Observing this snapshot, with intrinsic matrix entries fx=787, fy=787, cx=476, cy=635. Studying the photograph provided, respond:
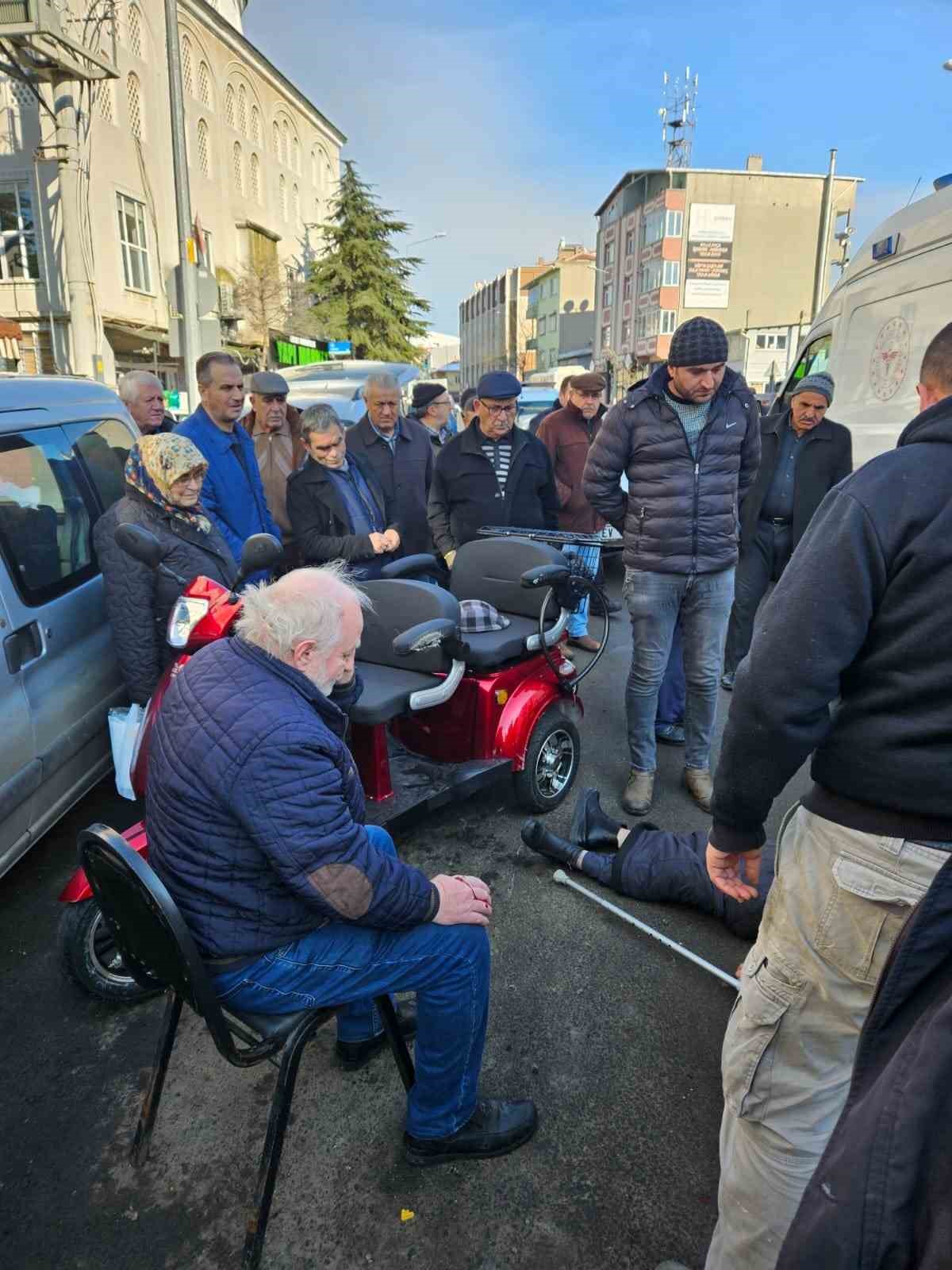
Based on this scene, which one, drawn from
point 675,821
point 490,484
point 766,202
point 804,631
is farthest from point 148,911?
point 766,202

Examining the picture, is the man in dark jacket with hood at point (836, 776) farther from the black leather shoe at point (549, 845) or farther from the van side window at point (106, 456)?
the van side window at point (106, 456)

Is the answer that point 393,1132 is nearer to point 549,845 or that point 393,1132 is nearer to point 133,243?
point 549,845

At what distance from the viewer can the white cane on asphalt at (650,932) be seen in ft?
8.50

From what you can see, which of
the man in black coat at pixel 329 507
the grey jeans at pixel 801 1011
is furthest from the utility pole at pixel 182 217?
the grey jeans at pixel 801 1011

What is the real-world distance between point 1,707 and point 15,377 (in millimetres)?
1524

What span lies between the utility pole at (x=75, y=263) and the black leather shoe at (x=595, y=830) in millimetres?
18687

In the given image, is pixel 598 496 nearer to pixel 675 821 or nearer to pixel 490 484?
pixel 490 484

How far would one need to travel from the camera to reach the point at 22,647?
2.86 m

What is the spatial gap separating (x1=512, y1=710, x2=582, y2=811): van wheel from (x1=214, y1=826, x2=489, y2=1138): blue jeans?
1.62 metres

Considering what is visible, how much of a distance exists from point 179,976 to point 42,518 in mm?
2281

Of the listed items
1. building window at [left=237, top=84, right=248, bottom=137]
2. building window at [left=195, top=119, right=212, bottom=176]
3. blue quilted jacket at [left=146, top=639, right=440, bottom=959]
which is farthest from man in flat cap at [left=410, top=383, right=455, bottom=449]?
building window at [left=237, top=84, right=248, bottom=137]

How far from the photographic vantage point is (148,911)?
1.62m

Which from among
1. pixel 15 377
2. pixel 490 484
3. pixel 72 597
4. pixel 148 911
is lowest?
pixel 148 911

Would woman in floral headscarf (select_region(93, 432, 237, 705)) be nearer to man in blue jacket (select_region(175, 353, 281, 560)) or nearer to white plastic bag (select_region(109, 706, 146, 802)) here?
white plastic bag (select_region(109, 706, 146, 802))
